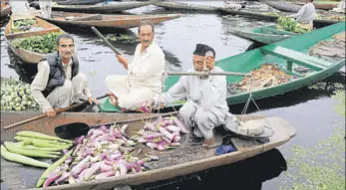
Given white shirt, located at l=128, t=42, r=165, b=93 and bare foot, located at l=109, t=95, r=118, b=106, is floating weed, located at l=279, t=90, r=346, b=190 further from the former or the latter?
bare foot, located at l=109, t=95, r=118, b=106

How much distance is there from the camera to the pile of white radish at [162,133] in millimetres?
4086

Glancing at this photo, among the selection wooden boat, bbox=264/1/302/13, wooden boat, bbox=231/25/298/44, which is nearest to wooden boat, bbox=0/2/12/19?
wooden boat, bbox=264/1/302/13

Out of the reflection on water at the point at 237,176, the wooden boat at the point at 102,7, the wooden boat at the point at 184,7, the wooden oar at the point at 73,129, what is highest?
the wooden boat at the point at 102,7

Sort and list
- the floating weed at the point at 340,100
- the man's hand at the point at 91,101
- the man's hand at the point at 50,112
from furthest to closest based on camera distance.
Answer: the floating weed at the point at 340,100, the man's hand at the point at 91,101, the man's hand at the point at 50,112

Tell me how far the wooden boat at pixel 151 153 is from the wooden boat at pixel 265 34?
10.2ft

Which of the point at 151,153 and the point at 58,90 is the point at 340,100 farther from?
the point at 58,90

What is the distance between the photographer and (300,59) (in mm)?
6430

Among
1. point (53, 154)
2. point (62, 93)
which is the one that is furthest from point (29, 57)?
point (53, 154)

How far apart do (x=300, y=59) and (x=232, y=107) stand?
1.53m

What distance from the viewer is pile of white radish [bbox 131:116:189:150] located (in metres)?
4.09

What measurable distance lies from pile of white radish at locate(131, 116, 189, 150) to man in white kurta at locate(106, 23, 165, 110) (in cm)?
47

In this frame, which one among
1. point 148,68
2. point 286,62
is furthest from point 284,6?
point 286,62

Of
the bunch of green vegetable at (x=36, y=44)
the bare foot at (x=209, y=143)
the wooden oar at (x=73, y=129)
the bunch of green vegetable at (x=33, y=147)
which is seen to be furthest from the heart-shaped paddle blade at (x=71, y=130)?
the bunch of green vegetable at (x=36, y=44)

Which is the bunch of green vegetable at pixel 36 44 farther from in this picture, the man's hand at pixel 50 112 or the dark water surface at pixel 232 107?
the man's hand at pixel 50 112
